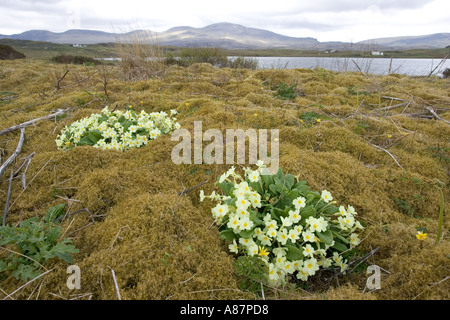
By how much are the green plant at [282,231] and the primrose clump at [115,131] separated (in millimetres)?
1719

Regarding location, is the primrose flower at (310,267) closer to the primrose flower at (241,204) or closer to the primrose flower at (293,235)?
the primrose flower at (293,235)

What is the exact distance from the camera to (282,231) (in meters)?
1.95

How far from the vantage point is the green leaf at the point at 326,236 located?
1.91m

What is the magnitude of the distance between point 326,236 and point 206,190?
1.24 meters

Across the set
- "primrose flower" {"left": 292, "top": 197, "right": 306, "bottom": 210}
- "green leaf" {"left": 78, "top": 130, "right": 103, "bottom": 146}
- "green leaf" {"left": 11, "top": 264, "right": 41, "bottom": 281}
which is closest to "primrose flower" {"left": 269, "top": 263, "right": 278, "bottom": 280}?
"primrose flower" {"left": 292, "top": 197, "right": 306, "bottom": 210}

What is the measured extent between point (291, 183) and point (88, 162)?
225 centimetres

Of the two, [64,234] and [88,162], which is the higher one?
[88,162]

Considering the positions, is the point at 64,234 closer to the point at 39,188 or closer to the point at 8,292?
the point at 8,292

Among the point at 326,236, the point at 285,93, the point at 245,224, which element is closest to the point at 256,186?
the point at 245,224

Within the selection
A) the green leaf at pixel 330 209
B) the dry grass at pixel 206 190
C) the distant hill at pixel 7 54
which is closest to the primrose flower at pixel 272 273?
the dry grass at pixel 206 190

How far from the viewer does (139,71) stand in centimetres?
770

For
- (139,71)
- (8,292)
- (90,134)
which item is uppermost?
(139,71)

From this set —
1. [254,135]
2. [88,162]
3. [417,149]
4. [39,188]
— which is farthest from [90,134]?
[417,149]

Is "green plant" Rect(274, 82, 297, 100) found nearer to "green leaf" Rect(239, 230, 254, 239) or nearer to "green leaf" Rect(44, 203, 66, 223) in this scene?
"green leaf" Rect(239, 230, 254, 239)
